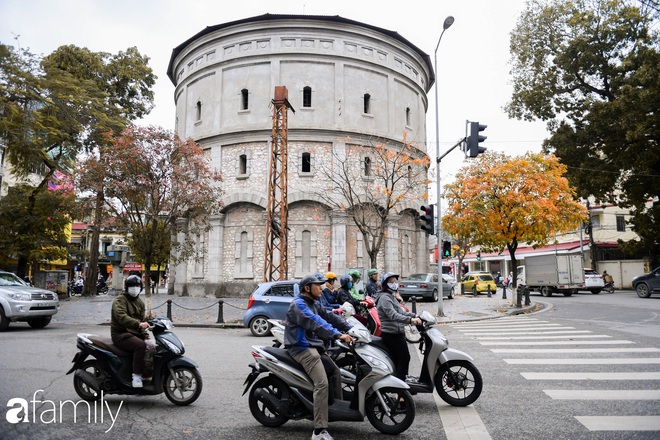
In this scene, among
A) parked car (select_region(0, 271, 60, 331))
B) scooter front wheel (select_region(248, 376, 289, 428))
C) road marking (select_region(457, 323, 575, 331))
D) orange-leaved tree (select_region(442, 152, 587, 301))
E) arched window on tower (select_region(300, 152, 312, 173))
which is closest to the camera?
scooter front wheel (select_region(248, 376, 289, 428))

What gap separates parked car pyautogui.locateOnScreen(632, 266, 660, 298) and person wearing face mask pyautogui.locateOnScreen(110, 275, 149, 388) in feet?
89.2

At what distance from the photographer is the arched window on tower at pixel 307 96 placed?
29.4 meters

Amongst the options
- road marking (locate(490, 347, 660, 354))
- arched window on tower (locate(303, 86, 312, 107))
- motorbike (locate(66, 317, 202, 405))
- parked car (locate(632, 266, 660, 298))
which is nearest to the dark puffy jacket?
motorbike (locate(66, 317, 202, 405))

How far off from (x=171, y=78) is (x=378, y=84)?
17.2 meters

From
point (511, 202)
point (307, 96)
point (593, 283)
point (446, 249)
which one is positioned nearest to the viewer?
point (446, 249)

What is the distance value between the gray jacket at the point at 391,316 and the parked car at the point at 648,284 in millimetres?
24892

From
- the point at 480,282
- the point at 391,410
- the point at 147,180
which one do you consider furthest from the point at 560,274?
the point at 391,410

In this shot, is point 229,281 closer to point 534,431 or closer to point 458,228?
point 458,228

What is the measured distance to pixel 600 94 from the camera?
105 feet

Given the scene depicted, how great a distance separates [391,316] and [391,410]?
48.3 inches

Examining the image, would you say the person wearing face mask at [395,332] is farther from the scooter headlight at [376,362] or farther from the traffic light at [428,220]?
the traffic light at [428,220]

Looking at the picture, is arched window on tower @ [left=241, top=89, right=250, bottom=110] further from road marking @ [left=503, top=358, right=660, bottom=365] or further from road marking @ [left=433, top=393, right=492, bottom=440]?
road marking @ [left=433, top=393, right=492, bottom=440]

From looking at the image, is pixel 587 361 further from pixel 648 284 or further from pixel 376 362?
pixel 648 284

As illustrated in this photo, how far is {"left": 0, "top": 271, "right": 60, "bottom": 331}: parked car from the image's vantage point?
13.3 m
